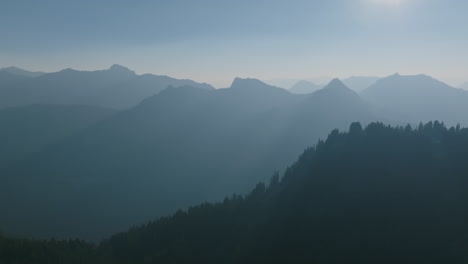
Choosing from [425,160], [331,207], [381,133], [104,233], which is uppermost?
[381,133]

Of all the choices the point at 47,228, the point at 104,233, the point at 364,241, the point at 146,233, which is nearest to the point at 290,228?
the point at 364,241

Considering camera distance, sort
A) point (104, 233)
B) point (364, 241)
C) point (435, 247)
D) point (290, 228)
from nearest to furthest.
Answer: point (435, 247), point (364, 241), point (290, 228), point (104, 233)

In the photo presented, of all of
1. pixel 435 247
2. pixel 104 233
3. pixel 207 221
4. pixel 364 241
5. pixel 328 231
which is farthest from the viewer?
pixel 104 233

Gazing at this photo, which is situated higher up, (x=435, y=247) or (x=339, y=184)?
(x=339, y=184)

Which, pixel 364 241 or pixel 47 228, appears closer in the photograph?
pixel 364 241

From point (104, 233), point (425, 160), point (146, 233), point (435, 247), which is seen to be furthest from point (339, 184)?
point (104, 233)

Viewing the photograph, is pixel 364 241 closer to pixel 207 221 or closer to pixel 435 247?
pixel 435 247
